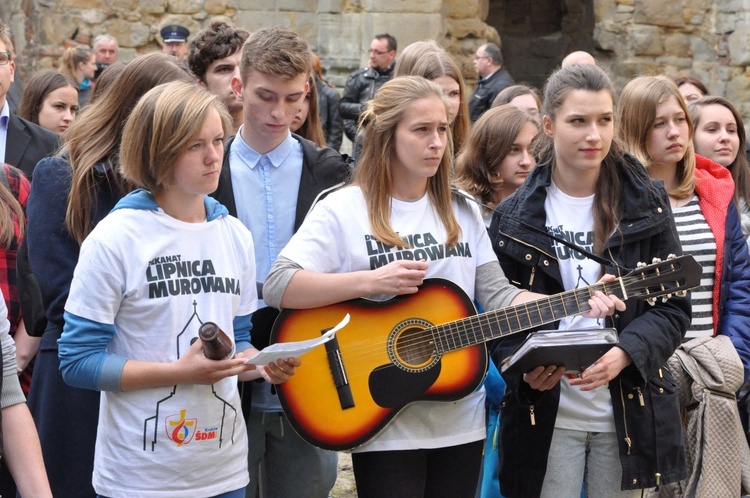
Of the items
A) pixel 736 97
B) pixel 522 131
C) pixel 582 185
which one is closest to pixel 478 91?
pixel 736 97

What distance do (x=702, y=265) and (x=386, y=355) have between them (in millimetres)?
1637

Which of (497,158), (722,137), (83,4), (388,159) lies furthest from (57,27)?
(388,159)

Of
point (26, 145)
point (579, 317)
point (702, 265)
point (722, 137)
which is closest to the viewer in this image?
point (579, 317)

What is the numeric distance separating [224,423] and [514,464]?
1.09m

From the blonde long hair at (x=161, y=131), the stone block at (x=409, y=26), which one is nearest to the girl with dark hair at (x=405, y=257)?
the blonde long hair at (x=161, y=131)

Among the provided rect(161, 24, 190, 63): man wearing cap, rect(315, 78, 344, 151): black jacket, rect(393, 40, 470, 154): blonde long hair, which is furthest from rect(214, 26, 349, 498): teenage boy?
rect(161, 24, 190, 63): man wearing cap

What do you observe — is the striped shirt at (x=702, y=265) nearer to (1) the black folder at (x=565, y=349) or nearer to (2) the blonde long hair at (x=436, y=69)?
(2) the blonde long hair at (x=436, y=69)

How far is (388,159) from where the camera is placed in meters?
3.43

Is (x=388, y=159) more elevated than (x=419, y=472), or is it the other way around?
(x=388, y=159)

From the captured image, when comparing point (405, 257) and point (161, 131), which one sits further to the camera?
point (405, 257)

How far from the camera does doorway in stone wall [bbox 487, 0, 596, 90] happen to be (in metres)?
13.3

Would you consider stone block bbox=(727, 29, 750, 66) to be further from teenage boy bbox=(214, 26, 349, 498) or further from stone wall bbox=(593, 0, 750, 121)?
teenage boy bbox=(214, 26, 349, 498)

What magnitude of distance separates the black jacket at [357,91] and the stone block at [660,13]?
11.2 feet

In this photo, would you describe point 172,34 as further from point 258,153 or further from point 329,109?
point 258,153
